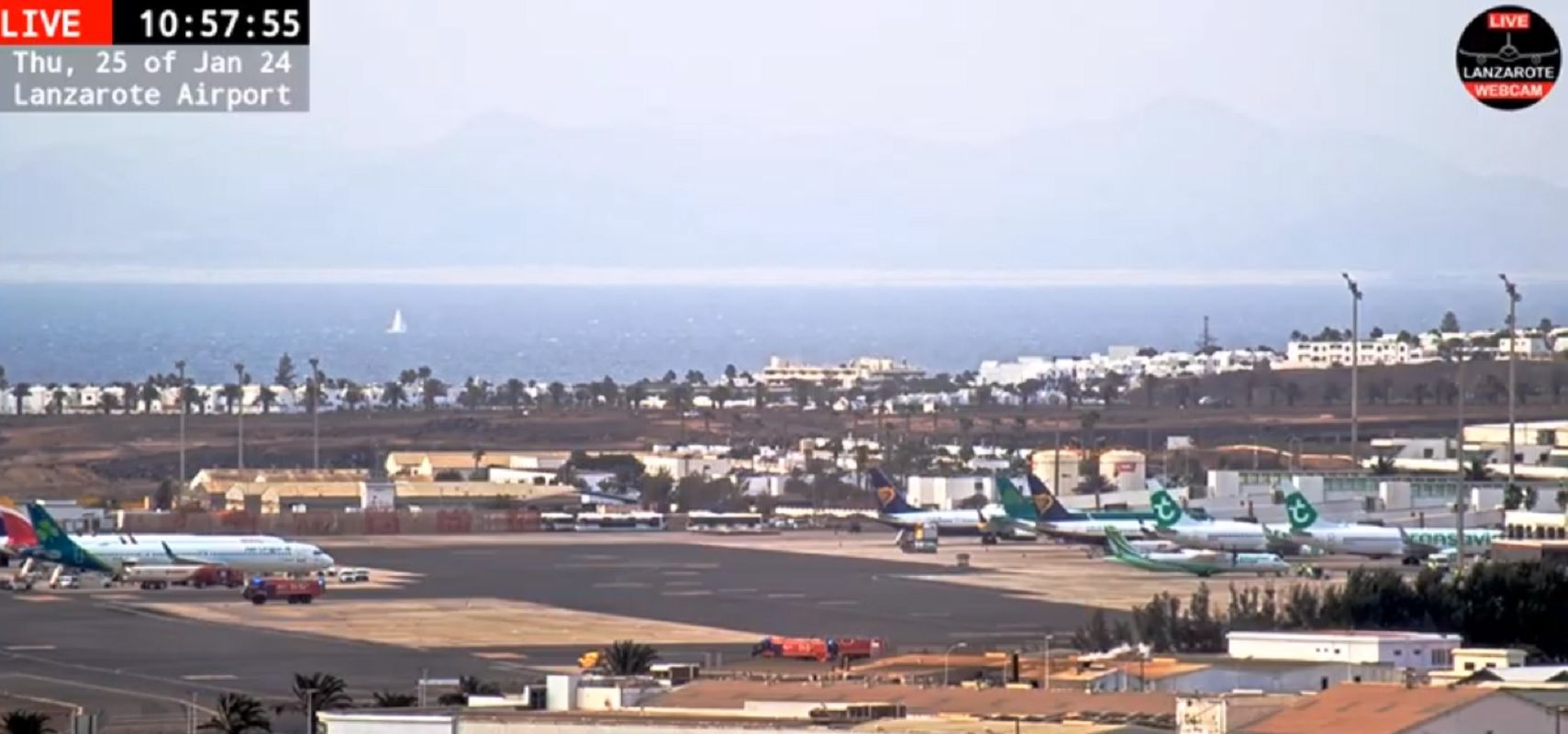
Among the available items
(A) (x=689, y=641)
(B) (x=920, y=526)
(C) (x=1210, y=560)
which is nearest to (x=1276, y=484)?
(B) (x=920, y=526)

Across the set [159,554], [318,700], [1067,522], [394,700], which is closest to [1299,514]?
[1067,522]

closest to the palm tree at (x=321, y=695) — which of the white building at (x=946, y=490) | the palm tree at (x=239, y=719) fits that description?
the palm tree at (x=239, y=719)

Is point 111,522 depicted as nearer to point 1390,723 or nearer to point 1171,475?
point 1171,475

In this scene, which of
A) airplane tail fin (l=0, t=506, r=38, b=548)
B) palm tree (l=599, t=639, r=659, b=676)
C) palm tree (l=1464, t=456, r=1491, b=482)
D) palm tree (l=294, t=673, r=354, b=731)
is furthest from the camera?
palm tree (l=1464, t=456, r=1491, b=482)

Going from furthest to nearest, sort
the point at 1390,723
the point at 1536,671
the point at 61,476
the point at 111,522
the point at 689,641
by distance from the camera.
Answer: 1. the point at 61,476
2. the point at 111,522
3. the point at 689,641
4. the point at 1536,671
5. the point at 1390,723

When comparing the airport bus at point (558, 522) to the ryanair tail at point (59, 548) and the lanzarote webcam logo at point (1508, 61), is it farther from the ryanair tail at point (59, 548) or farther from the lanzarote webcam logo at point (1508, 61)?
the lanzarote webcam logo at point (1508, 61)

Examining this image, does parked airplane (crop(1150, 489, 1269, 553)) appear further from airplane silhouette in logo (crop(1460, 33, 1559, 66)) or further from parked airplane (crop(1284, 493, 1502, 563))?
airplane silhouette in logo (crop(1460, 33, 1559, 66))

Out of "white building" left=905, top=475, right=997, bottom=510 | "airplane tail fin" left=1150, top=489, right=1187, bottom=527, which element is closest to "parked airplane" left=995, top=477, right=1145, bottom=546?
"airplane tail fin" left=1150, top=489, right=1187, bottom=527
